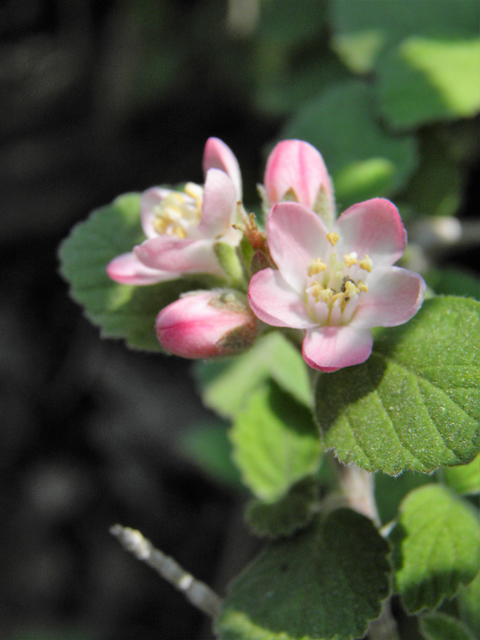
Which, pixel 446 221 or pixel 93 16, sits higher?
pixel 93 16

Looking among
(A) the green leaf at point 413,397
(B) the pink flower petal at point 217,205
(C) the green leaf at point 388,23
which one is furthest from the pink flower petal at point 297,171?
(C) the green leaf at point 388,23

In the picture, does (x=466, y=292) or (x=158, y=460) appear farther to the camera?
(x=158, y=460)

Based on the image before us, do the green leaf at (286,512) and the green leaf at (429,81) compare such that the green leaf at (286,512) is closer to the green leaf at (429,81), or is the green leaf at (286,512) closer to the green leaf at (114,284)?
the green leaf at (114,284)

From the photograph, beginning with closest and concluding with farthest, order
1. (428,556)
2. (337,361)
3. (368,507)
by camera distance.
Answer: (337,361) → (428,556) → (368,507)

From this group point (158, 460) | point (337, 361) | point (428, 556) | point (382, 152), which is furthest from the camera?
point (158, 460)

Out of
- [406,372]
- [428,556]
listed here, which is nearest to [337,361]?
[406,372]

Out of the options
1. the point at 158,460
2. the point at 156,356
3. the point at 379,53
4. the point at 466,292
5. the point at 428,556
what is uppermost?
the point at 379,53

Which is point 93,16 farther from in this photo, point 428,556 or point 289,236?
point 428,556
